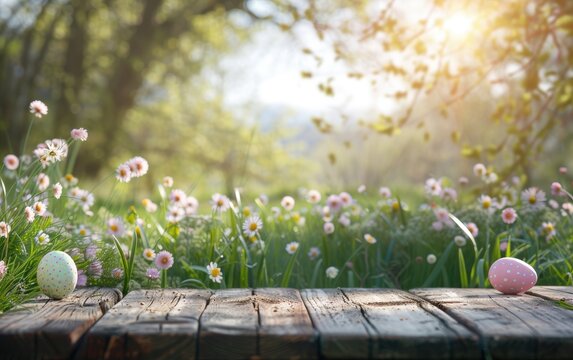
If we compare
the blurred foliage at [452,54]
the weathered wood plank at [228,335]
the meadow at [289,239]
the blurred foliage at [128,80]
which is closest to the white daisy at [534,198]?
the meadow at [289,239]

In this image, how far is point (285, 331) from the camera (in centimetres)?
196

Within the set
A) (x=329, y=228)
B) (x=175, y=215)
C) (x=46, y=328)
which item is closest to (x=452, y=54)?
(x=329, y=228)

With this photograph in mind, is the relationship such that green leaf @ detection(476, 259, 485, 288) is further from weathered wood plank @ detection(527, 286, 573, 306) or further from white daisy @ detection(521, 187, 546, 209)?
white daisy @ detection(521, 187, 546, 209)

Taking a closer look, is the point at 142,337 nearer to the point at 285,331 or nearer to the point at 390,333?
the point at 285,331

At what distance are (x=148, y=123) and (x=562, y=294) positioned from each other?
15432mm

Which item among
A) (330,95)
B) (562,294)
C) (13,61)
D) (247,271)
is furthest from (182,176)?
(562,294)

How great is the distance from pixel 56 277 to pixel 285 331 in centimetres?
102

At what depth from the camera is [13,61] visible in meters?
11.9

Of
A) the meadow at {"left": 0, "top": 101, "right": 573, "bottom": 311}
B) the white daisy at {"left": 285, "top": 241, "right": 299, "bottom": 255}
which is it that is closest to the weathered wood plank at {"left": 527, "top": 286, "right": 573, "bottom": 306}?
the meadow at {"left": 0, "top": 101, "right": 573, "bottom": 311}

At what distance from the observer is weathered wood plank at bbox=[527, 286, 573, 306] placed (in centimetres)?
256

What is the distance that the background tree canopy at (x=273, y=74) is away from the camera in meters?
4.76

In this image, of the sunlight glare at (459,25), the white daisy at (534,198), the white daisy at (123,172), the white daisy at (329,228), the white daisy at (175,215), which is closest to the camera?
the white daisy at (123,172)

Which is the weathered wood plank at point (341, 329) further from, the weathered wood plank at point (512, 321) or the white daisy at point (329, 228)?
the white daisy at point (329, 228)

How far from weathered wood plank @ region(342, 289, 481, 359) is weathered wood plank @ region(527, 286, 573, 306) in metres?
0.60
